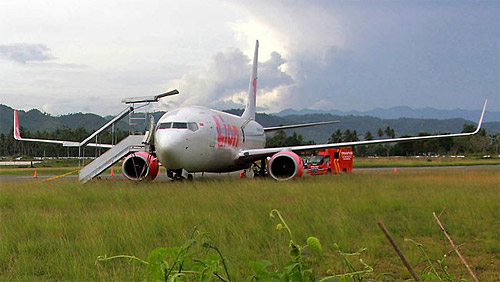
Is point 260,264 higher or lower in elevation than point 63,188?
higher

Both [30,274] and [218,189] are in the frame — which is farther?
[218,189]

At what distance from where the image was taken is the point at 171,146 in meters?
18.9

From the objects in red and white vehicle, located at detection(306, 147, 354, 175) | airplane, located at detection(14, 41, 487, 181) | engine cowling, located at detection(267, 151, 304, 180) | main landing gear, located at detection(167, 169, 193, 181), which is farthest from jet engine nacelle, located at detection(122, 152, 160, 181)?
red and white vehicle, located at detection(306, 147, 354, 175)

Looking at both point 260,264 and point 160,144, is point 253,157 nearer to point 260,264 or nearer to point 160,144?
point 160,144

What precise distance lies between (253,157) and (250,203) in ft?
38.9

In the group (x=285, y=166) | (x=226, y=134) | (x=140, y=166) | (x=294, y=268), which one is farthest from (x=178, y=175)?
(x=294, y=268)

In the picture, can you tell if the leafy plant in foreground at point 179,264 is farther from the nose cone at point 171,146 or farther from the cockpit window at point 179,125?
the cockpit window at point 179,125

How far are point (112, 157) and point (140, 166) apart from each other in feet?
4.83

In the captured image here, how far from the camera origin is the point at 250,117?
3216cm

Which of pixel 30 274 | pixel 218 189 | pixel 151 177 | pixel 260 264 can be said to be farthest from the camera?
pixel 151 177

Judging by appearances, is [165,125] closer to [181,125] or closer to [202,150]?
[181,125]

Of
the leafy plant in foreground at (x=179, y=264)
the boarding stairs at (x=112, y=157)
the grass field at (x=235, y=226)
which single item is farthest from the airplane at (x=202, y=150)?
the leafy plant in foreground at (x=179, y=264)

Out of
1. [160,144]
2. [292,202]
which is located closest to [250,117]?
[160,144]

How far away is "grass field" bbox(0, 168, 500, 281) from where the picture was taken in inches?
264
